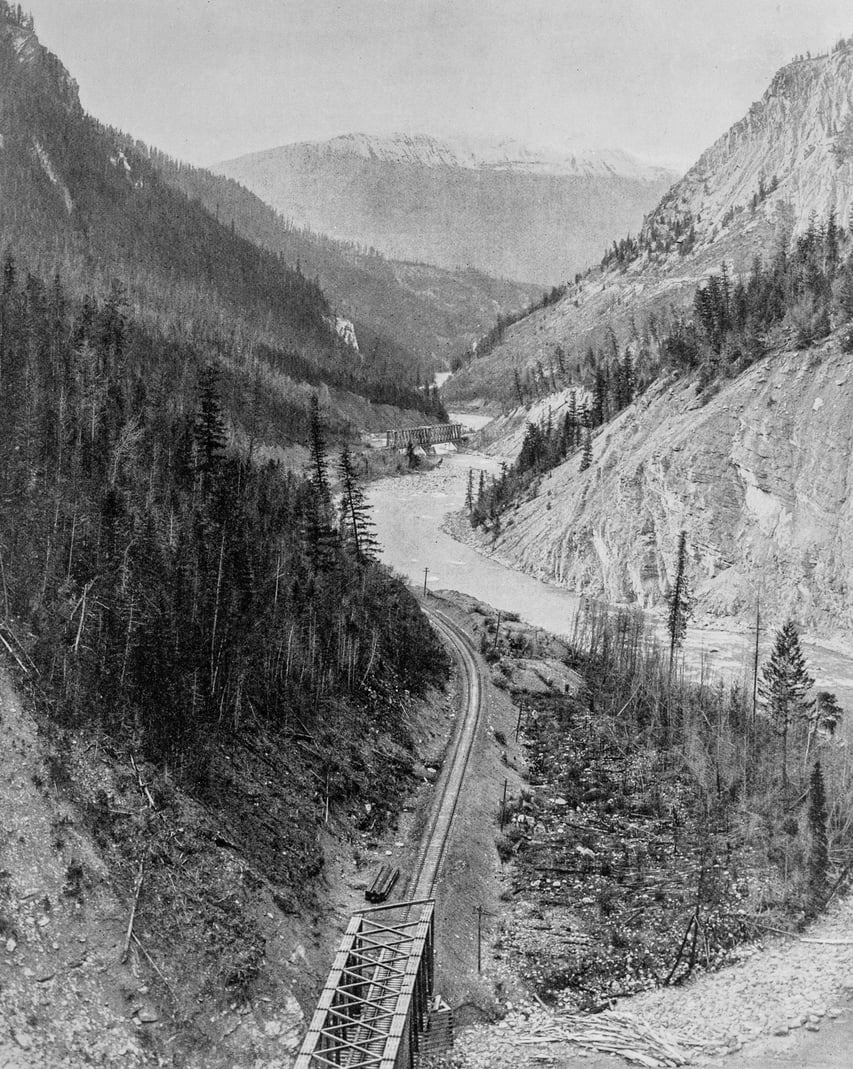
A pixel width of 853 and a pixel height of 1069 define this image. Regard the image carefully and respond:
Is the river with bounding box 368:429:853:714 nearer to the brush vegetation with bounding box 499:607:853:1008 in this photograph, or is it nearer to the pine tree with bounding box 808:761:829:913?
the brush vegetation with bounding box 499:607:853:1008

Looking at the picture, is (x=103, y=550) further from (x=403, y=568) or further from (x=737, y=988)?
(x=403, y=568)

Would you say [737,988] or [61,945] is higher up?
[61,945]

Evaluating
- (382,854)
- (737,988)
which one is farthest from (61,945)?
Answer: (737,988)

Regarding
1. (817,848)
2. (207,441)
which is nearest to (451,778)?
(817,848)

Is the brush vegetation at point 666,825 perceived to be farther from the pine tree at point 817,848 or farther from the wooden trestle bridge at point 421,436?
the wooden trestle bridge at point 421,436

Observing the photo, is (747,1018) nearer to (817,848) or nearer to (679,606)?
(817,848)

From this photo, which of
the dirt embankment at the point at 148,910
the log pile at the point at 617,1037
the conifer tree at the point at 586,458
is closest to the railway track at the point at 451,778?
the dirt embankment at the point at 148,910

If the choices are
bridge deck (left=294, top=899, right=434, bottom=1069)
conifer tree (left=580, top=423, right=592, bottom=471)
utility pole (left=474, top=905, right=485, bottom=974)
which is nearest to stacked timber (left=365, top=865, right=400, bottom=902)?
bridge deck (left=294, top=899, right=434, bottom=1069)
